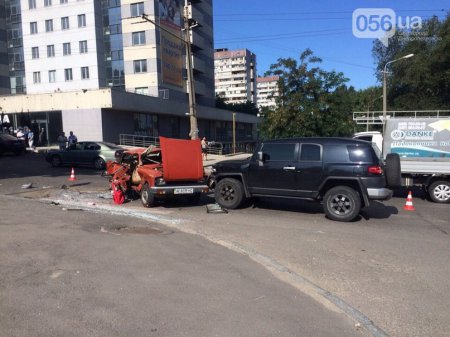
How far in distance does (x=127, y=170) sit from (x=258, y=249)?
20.1 ft

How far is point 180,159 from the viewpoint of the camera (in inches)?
431

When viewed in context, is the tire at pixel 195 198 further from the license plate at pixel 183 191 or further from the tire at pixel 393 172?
the tire at pixel 393 172

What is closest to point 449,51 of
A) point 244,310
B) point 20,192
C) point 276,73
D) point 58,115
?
point 276,73

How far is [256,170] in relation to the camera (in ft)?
34.5

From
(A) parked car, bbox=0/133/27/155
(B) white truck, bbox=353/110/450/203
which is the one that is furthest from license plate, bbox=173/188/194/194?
(A) parked car, bbox=0/133/27/155

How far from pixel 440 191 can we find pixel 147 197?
26.6ft

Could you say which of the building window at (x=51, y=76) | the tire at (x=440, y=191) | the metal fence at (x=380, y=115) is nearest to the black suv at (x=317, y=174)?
the tire at (x=440, y=191)

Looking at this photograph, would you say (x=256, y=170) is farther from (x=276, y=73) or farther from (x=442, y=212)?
(x=276, y=73)

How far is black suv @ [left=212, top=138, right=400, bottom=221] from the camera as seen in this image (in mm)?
9273

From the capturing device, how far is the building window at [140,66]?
49.3 meters

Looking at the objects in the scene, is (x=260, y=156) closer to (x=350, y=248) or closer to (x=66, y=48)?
(x=350, y=248)

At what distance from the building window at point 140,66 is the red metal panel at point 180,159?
40376 mm

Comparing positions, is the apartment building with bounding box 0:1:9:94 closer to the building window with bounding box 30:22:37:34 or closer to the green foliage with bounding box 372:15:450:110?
the building window with bounding box 30:22:37:34

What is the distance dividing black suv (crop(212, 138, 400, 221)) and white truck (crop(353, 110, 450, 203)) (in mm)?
2672
